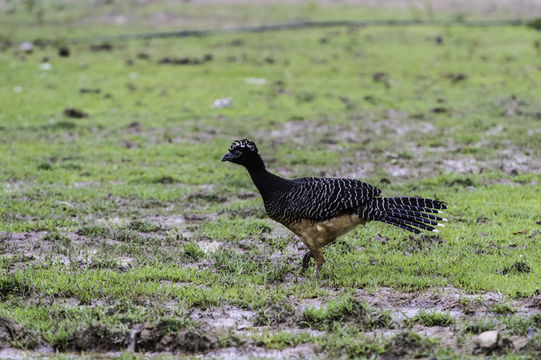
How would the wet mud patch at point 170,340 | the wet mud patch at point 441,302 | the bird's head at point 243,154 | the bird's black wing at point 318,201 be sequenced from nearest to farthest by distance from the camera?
the wet mud patch at point 170,340, the wet mud patch at point 441,302, the bird's black wing at point 318,201, the bird's head at point 243,154

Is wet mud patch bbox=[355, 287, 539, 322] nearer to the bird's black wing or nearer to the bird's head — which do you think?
the bird's black wing

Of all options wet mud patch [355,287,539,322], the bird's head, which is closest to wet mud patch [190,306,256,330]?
wet mud patch [355,287,539,322]

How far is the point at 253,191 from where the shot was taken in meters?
14.1

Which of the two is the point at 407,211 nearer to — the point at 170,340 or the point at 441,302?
the point at 441,302

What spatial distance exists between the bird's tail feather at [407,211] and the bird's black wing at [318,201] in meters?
0.24

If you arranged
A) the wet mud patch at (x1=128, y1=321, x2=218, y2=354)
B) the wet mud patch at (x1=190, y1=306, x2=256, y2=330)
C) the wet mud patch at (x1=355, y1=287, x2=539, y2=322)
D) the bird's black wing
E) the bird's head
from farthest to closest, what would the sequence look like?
the bird's head < the bird's black wing < the wet mud patch at (x1=355, y1=287, x2=539, y2=322) < the wet mud patch at (x1=190, y1=306, x2=256, y2=330) < the wet mud patch at (x1=128, y1=321, x2=218, y2=354)

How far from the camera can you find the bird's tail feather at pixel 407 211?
28.6ft

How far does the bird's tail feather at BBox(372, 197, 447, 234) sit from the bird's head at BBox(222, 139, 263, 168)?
6.18 feet

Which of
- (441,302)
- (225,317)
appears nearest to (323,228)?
(441,302)

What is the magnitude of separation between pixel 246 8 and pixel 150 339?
55.9m

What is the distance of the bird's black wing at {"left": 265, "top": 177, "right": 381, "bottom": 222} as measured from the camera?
8.69 m

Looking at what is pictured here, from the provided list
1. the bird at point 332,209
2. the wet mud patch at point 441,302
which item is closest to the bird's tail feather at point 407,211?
the bird at point 332,209

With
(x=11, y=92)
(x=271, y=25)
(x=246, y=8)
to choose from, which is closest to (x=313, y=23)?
(x=271, y=25)

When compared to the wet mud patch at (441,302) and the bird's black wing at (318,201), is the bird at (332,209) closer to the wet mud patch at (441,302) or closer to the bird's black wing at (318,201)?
the bird's black wing at (318,201)
